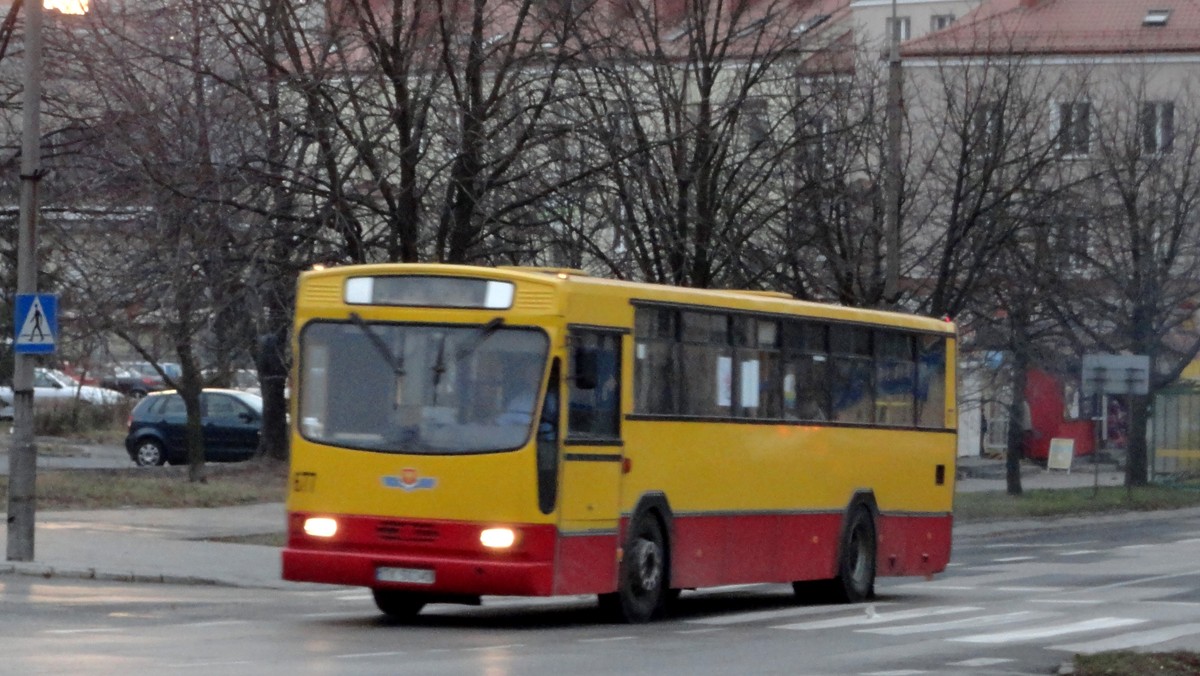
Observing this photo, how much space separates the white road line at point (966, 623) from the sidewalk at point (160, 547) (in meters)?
6.29

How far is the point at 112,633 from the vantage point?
1391 centimetres

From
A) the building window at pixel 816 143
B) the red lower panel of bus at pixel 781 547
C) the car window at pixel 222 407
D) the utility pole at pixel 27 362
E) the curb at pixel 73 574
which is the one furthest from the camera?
the car window at pixel 222 407

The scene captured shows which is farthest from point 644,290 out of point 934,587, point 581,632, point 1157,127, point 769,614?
point 1157,127

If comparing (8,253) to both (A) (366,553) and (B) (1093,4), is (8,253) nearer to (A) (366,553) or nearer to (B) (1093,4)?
(A) (366,553)

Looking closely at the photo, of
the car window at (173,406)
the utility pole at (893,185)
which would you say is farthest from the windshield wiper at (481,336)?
the car window at (173,406)

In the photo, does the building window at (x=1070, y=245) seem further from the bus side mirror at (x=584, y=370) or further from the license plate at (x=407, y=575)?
the license plate at (x=407, y=575)

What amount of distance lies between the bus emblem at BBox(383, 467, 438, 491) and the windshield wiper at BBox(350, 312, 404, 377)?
75cm

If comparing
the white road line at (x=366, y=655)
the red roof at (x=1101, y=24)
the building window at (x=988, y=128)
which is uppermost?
the red roof at (x=1101, y=24)

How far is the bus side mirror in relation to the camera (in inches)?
596

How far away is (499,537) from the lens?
14.8 m

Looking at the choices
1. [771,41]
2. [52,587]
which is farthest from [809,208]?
[52,587]

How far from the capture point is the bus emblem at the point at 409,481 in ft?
48.9

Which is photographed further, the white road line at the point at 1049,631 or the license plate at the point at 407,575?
the white road line at the point at 1049,631

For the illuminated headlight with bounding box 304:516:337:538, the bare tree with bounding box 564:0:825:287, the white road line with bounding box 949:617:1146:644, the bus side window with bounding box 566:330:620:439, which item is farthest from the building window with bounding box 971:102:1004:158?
the illuminated headlight with bounding box 304:516:337:538
